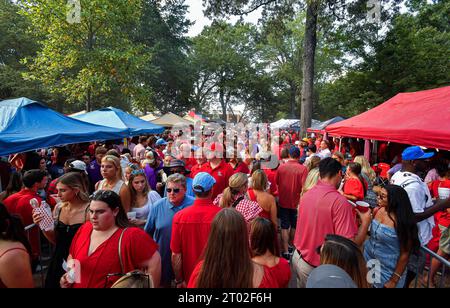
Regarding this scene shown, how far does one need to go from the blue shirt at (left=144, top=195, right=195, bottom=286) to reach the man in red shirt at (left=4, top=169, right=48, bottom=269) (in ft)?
5.54

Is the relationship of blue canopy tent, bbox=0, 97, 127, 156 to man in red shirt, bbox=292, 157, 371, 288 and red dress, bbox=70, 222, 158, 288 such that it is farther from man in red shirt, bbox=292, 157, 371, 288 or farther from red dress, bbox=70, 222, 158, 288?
man in red shirt, bbox=292, 157, 371, 288

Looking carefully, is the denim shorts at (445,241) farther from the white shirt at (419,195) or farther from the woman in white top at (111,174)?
the woman in white top at (111,174)

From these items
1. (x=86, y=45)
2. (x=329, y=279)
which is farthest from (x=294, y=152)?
(x=86, y=45)

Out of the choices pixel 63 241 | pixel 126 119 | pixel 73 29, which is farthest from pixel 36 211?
pixel 73 29

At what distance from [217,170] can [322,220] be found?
2.78 meters

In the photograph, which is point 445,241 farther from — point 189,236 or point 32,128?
point 32,128

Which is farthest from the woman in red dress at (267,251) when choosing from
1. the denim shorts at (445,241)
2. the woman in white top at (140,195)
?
the denim shorts at (445,241)

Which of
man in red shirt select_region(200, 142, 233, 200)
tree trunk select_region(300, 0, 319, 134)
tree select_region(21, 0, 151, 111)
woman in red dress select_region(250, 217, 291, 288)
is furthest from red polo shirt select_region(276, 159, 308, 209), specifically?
tree select_region(21, 0, 151, 111)

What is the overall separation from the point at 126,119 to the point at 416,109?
364 inches

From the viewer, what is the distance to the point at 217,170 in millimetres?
5148

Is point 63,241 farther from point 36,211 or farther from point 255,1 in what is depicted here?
point 255,1

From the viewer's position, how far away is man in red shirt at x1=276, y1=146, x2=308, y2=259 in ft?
17.0

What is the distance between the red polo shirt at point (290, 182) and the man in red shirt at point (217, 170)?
3.30ft

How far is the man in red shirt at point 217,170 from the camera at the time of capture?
5.06m
